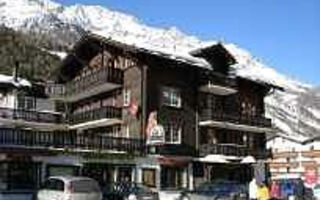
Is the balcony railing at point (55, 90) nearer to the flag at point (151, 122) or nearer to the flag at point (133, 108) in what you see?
the flag at point (133, 108)

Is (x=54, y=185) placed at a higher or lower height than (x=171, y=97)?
lower

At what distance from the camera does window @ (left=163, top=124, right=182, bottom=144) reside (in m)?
50.3

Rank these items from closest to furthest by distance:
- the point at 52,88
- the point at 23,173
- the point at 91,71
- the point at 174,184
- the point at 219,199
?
1. the point at 219,199
2. the point at 23,173
3. the point at 174,184
4. the point at 91,71
5. the point at 52,88

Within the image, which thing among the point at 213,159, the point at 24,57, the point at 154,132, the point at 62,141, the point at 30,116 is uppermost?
the point at 24,57

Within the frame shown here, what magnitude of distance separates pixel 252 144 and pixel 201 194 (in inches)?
972

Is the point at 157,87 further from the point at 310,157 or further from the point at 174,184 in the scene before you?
the point at 310,157

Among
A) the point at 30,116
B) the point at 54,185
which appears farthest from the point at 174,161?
the point at 54,185

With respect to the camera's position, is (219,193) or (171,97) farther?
(171,97)

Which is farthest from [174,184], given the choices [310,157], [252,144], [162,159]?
[310,157]

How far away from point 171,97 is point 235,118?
6498mm

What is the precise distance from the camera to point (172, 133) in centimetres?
5081

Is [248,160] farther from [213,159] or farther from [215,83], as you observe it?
[215,83]

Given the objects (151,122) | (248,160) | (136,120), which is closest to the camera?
(151,122)

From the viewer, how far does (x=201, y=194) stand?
34094 mm
